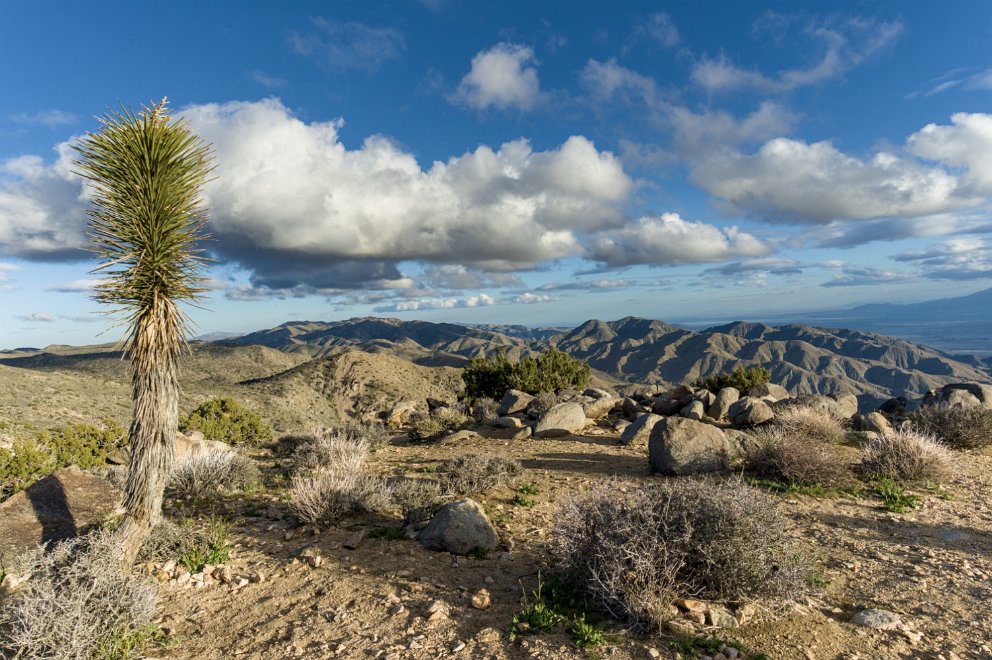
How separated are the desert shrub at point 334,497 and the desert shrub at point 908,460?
32.7 feet

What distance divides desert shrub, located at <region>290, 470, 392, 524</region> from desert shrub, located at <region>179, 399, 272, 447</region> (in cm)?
992

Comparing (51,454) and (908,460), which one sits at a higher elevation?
(51,454)

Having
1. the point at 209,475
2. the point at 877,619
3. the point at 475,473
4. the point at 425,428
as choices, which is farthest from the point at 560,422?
the point at 877,619

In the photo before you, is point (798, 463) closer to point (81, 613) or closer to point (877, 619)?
point (877, 619)

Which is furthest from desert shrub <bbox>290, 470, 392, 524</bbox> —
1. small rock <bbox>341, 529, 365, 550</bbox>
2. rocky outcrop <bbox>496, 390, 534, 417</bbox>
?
rocky outcrop <bbox>496, 390, 534, 417</bbox>

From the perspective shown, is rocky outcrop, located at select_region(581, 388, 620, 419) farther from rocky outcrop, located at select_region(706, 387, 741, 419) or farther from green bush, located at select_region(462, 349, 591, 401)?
green bush, located at select_region(462, 349, 591, 401)

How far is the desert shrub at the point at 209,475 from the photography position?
9.97 meters

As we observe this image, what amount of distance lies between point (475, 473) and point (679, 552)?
5.46 m

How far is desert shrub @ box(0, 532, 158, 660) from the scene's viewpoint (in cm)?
457

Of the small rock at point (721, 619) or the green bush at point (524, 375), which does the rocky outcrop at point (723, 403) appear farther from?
the small rock at point (721, 619)

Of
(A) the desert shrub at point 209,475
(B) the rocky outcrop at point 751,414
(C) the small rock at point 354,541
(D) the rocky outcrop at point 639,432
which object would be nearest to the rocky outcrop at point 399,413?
(D) the rocky outcrop at point 639,432

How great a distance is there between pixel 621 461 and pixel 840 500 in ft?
15.2

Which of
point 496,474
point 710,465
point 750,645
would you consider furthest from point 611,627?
point 710,465

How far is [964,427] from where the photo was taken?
1352 cm
